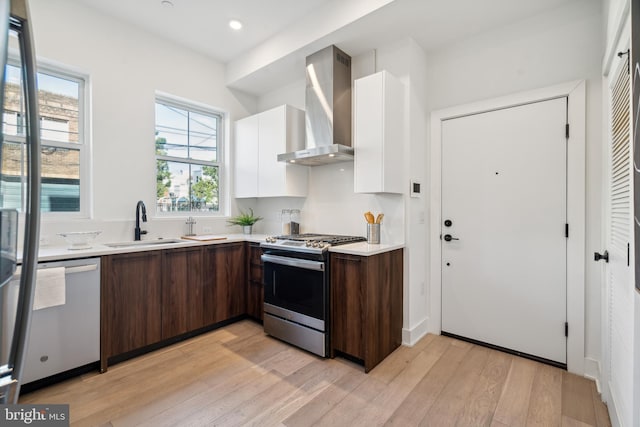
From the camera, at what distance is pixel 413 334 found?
2801 mm

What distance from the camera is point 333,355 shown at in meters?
2.56

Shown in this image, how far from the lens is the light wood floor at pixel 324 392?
1824 mm

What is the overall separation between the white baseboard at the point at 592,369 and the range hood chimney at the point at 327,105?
8.06 ft

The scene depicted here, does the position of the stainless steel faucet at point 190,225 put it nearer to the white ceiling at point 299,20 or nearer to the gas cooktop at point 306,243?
the gas cooktop at point 306,243

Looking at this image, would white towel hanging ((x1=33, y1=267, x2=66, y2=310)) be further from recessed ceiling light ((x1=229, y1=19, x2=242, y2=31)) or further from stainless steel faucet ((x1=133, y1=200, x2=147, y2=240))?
recessed ceiling light ((x1=229, y1=19, x2=242, y2=31))

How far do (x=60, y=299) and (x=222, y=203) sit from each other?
217 centimetres

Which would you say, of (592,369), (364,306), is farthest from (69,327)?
(592,369)

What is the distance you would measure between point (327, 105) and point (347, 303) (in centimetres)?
188

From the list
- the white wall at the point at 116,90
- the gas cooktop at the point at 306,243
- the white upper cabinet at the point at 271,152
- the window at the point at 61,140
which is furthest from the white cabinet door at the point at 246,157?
the window at the point at 61,140

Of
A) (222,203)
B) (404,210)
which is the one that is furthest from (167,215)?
(404,210)

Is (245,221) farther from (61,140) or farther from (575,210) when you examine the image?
(575,210)

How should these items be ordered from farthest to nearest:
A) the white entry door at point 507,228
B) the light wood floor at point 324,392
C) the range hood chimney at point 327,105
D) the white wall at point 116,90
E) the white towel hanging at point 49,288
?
the range hood chimney at point 327,105, the white wall at point 116,90, the white entry door at point 507,228, the white towel hanging at point 49,288, the light wood floor at point 324,392

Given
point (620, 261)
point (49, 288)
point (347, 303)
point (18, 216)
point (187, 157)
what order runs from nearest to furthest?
point (18, 216) → point (620, 261) → point (49, 288) → point (347, 303) → point (187, 157)

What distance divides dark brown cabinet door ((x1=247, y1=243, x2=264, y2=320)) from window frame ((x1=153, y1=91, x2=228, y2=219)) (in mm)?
912
